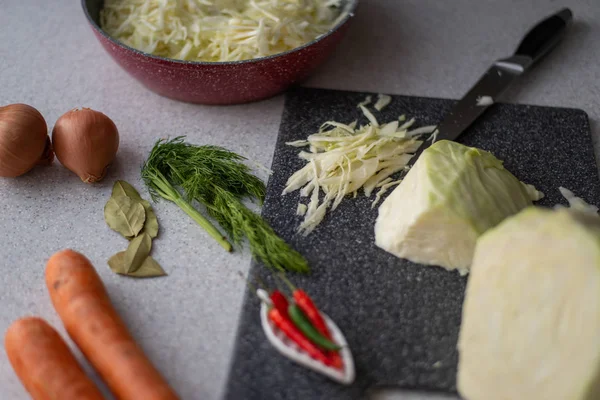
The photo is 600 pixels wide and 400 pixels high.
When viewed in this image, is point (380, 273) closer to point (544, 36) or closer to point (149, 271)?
point (149, 271)

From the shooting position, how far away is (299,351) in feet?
5.24

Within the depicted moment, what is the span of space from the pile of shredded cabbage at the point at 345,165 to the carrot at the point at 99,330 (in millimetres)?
625

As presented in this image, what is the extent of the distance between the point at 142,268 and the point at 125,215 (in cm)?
22

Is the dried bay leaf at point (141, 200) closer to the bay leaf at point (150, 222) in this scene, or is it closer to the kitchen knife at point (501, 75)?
the bay leaf at point (150, 222)

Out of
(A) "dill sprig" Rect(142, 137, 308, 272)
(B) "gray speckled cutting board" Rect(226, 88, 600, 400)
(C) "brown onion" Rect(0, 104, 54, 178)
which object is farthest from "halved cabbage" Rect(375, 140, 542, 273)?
(C) "brown onion" Rect(0, 104, 54, 178)

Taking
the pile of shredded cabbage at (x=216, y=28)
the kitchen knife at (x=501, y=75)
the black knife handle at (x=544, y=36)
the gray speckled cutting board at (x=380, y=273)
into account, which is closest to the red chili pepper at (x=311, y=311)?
the gray speckled cutting board at (x=380, y=273)

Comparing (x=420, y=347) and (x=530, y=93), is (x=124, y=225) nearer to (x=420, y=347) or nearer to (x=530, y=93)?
(x=420, y=347)

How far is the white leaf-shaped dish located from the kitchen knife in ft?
2.48

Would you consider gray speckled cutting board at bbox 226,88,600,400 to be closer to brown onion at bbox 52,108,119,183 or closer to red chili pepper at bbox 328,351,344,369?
red chili pepper at bbox 328,351,344,369

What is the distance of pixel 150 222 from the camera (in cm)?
202

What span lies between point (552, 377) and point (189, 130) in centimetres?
151

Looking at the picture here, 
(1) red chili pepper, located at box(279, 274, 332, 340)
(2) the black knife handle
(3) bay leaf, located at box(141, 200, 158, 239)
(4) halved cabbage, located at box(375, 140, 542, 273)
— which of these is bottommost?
(3) bay leaf, located at box(141, 200, 158, 239)

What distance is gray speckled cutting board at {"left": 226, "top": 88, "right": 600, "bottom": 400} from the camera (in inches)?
64.0

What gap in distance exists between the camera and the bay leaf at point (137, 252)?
1.90 m
